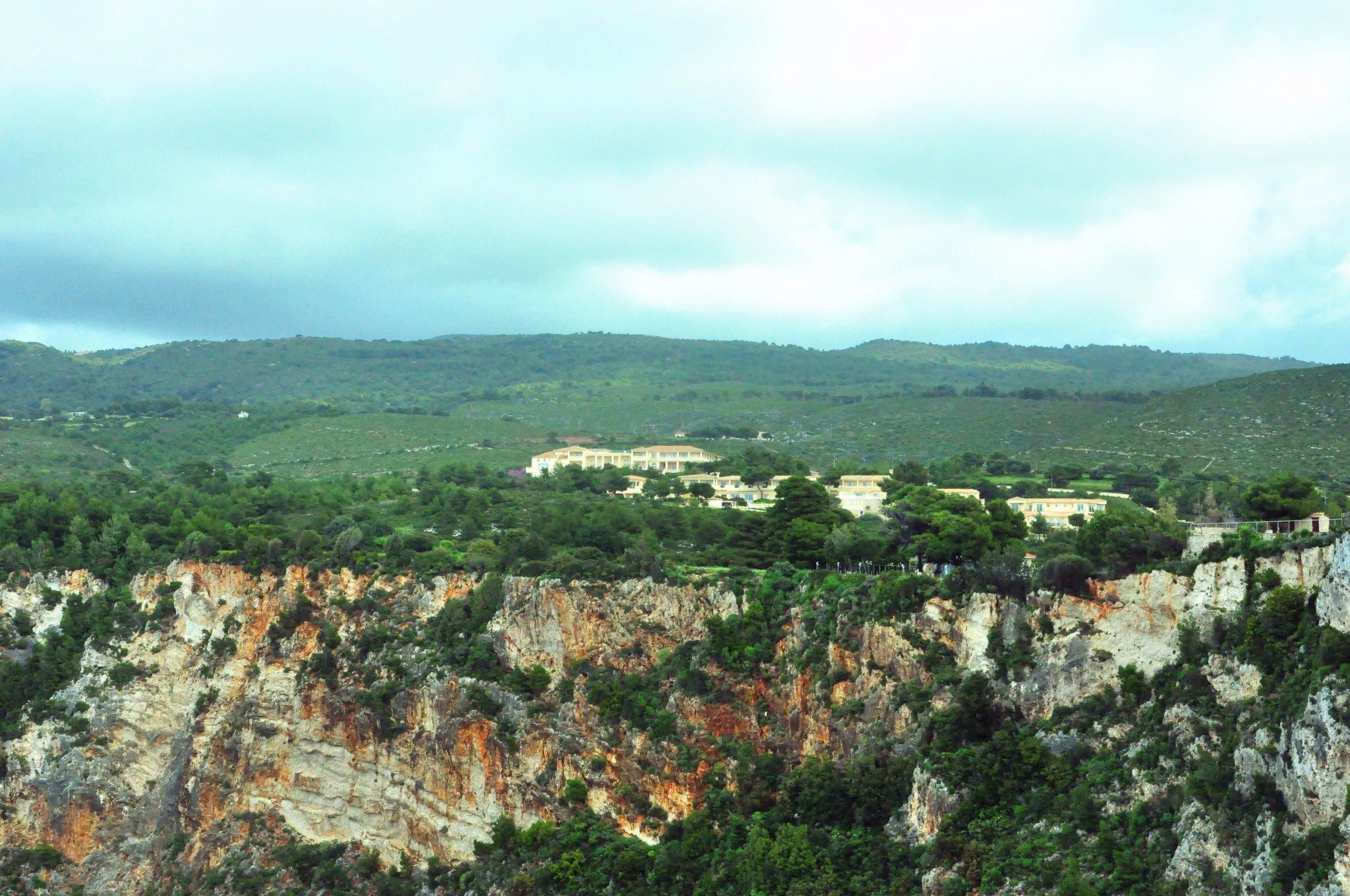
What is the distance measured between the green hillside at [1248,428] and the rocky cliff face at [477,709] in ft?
133

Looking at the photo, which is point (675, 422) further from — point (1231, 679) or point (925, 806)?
point (1231, 679)

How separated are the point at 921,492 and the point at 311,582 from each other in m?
24.2

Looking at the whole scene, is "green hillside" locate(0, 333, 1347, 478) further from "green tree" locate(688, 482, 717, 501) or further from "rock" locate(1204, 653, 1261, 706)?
"rock" locate(1204, 653, 1261, 706)

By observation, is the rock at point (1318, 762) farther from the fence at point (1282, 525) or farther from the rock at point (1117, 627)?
the fence at point (1282, 525)

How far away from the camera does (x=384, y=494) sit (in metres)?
79.4

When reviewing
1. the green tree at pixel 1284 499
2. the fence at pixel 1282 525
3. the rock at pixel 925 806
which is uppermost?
the green tree at pixel 1284 499

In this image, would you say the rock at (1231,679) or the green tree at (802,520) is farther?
the green tree at (802,520)

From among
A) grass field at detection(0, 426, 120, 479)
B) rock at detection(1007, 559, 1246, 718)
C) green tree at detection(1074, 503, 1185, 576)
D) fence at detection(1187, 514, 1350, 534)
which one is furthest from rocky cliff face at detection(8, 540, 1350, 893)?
grass field at detection(0, 426, 120, 479)

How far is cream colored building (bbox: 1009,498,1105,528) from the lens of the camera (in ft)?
208

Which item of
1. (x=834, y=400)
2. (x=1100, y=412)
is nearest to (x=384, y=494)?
(x=1100, y=412)

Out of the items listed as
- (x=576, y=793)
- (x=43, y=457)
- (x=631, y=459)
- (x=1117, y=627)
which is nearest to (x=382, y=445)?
(x=43, y=457)

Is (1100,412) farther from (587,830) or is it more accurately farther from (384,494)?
(587,830)

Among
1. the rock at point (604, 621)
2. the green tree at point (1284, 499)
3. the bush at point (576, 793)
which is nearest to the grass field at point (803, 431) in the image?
the green tree at point (1284, 499)

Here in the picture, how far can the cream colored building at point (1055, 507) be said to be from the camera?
63344 mm
